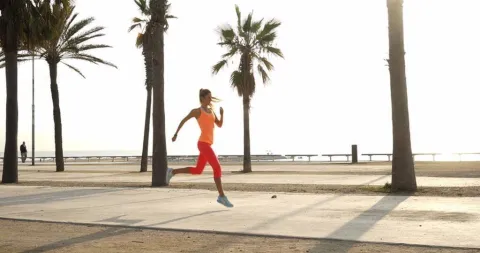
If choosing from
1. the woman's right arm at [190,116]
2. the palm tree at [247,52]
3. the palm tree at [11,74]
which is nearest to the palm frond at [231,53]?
the palm tree at [247,52]

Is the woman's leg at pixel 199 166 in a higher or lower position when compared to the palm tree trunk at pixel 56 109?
lower

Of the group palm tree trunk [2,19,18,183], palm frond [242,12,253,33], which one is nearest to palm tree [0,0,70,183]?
palm tree trunk [2,19,18,183]

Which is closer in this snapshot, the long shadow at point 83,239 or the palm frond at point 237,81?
the long shadow at point 83,239

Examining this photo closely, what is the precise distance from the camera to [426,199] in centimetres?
1158

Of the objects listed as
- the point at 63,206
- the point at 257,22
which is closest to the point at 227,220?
the point at 63,206

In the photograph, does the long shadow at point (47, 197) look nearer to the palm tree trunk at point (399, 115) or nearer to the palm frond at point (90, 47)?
the palm tree trunk at point (399, 115)

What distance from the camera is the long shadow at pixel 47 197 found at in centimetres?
1272

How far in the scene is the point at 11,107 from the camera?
21172 millimetres

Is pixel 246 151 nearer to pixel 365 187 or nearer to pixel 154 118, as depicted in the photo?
pixel 154 118

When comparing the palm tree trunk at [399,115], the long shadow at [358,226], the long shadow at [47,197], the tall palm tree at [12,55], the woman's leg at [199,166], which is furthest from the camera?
the tall palm tree at [12,55]

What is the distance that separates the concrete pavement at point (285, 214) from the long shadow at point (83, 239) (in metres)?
0.52

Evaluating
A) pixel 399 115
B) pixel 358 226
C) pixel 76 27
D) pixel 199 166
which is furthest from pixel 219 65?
pixel 358 226

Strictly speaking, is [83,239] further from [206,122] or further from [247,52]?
[247,52]

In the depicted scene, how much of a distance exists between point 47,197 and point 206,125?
247 inches
